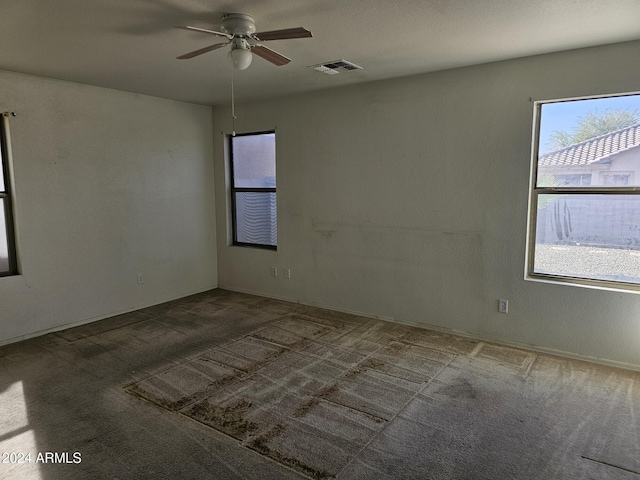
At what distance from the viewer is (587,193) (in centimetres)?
345

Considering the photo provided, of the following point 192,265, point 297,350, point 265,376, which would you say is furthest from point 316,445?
point 192,265

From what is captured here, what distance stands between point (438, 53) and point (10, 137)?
3910 millimetres

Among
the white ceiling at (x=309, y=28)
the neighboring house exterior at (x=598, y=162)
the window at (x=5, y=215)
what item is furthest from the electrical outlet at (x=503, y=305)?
the window at (x=5, y=215)

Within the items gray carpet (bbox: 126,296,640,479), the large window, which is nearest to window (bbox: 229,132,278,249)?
gray carpet (bbox: 126,296,640,479)

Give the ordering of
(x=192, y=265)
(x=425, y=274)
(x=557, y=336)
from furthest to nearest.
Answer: (x=192, y=265)
(x=425, y=274)
(x=557, y=336)

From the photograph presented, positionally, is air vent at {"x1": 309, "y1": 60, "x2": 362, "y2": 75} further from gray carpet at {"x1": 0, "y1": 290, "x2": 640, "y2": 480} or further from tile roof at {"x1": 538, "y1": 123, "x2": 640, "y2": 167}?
gray carpet at {"x1": 0, "y1": 290, "x2": 640, "y2": 480}

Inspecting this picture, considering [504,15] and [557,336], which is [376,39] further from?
[557,336]

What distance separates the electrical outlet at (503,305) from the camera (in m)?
3.84

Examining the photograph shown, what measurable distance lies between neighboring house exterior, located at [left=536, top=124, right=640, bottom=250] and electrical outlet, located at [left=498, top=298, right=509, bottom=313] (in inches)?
24.5

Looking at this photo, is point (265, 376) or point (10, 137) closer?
point (265, 376)

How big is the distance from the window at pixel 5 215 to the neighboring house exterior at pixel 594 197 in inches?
191

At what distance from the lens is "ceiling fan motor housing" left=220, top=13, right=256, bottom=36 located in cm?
258

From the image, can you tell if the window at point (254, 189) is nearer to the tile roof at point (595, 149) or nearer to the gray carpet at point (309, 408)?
the gray carpet at point (309, 408)

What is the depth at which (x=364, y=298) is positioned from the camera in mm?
4738
